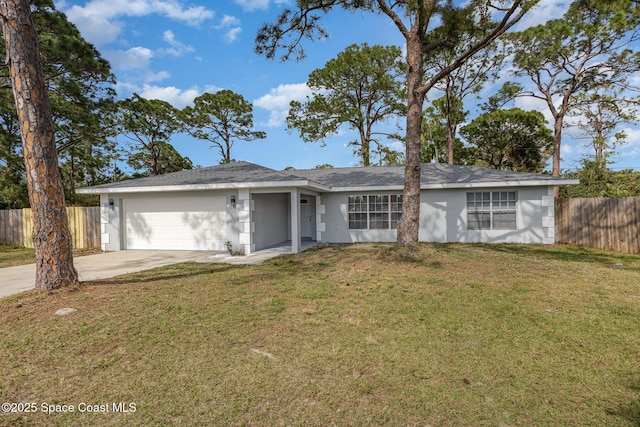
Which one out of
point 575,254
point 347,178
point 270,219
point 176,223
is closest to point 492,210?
point 575,254

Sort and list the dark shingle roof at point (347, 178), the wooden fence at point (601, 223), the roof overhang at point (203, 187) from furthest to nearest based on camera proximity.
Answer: the dark shingle roof at point (347, 178) < the wooden fence at point (601, 223) < the roof overhang at point (203, 187)

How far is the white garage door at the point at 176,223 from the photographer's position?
1138cm

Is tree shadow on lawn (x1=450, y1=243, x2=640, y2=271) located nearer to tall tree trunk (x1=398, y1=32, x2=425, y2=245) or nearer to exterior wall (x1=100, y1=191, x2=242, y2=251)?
tall tree trunk (x1=398, y1=32, x2=425, y2=245)

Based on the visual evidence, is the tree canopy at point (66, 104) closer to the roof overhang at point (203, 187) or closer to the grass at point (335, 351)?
the roof overhang at point (203, 187)

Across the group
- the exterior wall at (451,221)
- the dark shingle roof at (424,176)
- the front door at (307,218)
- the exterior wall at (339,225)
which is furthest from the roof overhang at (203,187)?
the front door at (307,218)

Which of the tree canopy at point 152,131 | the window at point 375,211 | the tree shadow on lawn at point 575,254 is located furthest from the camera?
the tree canopy at point 152,131

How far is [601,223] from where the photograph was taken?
11.3 metres

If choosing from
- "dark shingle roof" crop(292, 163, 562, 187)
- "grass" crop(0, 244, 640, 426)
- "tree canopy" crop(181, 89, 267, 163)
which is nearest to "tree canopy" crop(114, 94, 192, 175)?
"tree canopy" crop(181, 89, 267, 163)

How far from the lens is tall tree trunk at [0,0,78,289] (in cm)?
500

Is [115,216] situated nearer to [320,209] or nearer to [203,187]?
[203,187]

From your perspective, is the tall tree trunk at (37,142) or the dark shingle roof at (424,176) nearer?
the tall tree trunk at (37,142)

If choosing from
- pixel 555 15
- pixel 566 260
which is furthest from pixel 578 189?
pixel 566 260

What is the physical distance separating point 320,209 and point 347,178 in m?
2.01

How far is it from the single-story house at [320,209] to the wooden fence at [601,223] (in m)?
1.10
